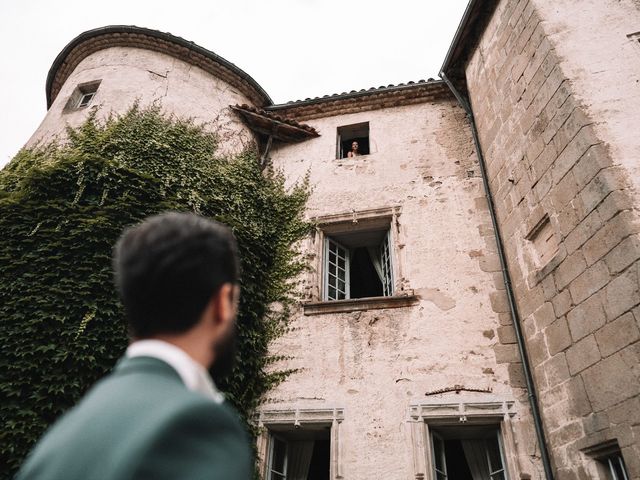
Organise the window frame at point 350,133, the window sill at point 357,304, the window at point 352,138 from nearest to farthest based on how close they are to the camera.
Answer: the window sill at point 357,304 → the window frame at point 350,133 → the window at point 352,138

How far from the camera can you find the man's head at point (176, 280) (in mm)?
1015

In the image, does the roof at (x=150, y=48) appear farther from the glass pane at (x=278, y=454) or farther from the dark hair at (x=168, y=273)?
the dark hair at (x=168, y=273)

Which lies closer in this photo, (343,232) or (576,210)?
(576,210)

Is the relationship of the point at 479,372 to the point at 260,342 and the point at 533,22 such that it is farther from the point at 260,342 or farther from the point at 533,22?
the point at 533,22

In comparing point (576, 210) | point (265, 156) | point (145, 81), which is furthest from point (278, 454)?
point (145, 81)

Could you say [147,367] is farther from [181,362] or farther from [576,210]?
[576,210]

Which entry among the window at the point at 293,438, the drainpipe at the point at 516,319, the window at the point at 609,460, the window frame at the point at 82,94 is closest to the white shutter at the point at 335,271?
the window at the point at 293,438

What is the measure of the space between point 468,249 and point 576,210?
225cm

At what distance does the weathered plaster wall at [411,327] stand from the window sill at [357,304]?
3.3 inches

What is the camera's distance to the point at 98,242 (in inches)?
215

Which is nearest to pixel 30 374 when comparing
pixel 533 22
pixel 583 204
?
pixel 583 204

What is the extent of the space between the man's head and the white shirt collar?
69 mm

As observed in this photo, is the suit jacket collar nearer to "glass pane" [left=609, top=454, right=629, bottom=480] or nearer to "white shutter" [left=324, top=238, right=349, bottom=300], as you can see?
"glass pane" [left=609, top=454, right=629, bottom=480]

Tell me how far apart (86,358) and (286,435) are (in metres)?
3.03
